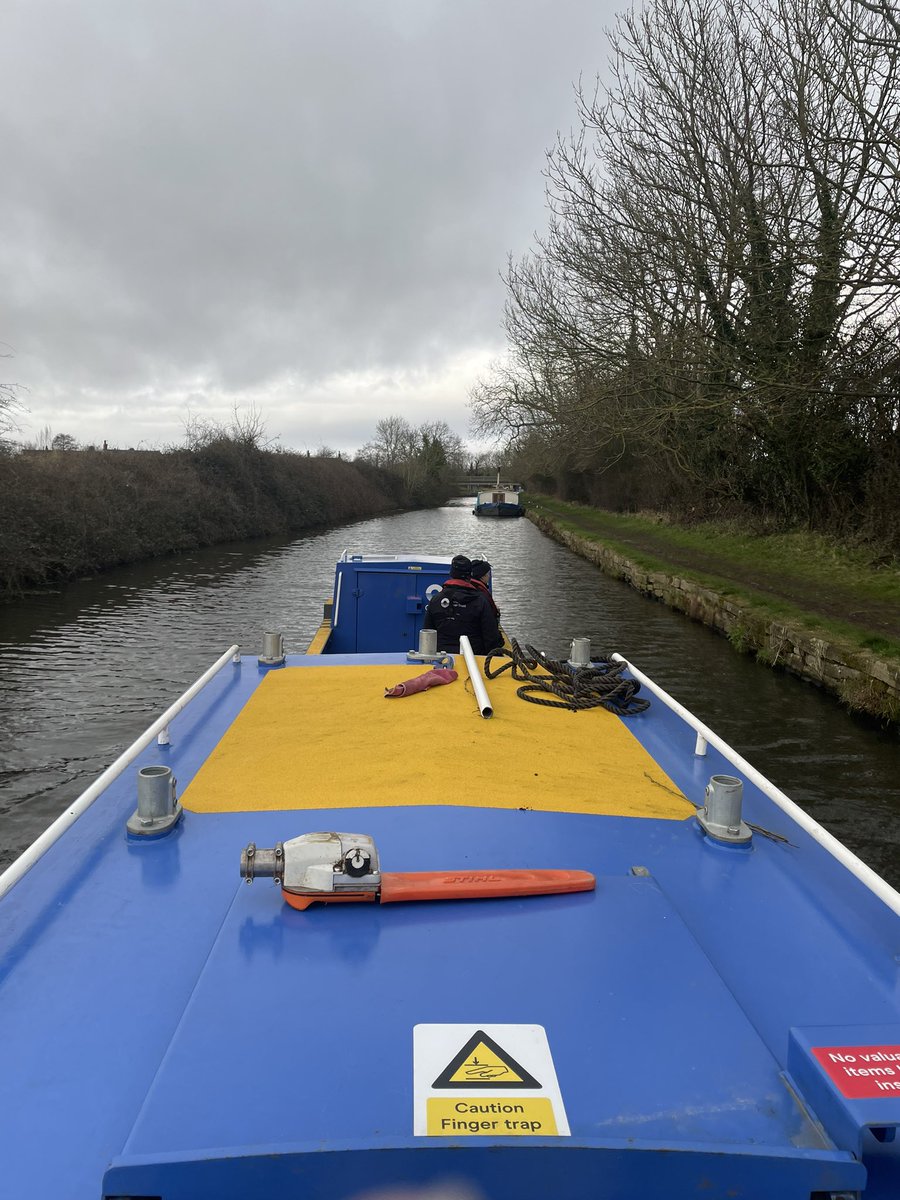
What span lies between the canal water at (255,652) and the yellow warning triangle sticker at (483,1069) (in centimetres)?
492

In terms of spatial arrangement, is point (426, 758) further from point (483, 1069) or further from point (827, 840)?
point (483, 1069)

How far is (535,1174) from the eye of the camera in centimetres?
143

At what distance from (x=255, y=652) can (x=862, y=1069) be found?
37.1ft

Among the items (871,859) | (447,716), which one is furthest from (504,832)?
(871,859)

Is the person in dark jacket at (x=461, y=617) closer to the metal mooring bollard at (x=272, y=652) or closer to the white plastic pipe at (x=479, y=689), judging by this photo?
the metal mooring bollard at (x=272, y=652)

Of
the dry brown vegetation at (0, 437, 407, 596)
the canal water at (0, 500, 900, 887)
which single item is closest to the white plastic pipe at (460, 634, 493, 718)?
the canal water at (0, 500, 900, 887)

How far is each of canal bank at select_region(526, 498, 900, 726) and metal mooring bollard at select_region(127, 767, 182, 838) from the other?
8.02 meters

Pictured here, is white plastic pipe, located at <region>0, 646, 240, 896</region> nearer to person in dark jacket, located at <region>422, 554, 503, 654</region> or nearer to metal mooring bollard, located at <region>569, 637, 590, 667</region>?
metal mooring bollard, located at <region>569, 637, 590, 667</region>

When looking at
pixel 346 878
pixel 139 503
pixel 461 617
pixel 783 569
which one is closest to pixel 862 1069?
pixel 346 878

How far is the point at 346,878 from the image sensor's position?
2184 mm

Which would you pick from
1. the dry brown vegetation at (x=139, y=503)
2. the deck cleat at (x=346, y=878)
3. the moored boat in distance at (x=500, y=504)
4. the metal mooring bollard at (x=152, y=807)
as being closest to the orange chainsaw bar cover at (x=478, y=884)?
the deck cleat at (x=346, y=878)

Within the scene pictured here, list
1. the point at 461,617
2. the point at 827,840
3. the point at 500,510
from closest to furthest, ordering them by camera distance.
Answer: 1. the point at 827,840
2. the point at 461,617
3. the point at 500,510

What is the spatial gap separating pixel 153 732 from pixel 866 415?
54.6 ft

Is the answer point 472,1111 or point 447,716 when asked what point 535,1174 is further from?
point 447,716
